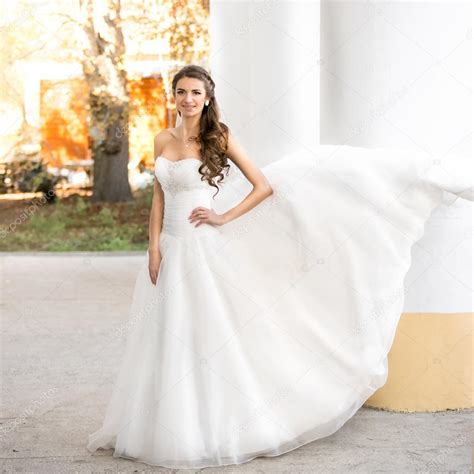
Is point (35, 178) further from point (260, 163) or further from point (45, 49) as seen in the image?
point (260, 163)

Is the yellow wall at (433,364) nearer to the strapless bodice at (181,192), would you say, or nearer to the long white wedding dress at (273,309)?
the long white wedding dress at (273,309)

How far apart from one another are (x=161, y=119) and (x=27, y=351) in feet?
36.5

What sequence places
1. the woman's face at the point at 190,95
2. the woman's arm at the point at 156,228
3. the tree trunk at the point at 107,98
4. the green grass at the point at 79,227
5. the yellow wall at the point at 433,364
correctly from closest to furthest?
the woman's face at the point at 190,95, the woman's arm at the point at 156,228, the yellow wall at the point at 433,364, the green grass at the point at 79,227, the tree trunk at the point at 107,98

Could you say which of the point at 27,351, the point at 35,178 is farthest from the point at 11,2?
the point at 27,351

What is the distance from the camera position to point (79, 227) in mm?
16047

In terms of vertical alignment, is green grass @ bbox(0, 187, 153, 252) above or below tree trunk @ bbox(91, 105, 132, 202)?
below

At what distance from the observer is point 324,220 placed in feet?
13.3

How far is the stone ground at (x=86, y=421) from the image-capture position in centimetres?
374

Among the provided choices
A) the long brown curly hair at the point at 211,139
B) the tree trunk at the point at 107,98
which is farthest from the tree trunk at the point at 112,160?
the long brown curly hair at the point at 211,139

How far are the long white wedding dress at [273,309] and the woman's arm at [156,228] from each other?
0.03 meters

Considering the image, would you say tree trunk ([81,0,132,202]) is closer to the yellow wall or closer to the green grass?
the green grass

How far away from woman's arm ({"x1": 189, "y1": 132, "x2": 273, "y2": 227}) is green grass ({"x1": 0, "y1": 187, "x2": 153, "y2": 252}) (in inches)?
438

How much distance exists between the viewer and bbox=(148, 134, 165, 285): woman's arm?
3.86 m

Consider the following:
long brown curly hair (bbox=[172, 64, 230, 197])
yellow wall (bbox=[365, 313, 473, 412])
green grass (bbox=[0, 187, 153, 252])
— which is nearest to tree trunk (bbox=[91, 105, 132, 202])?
green grass (bbox=[0, 187, 153, 252])
